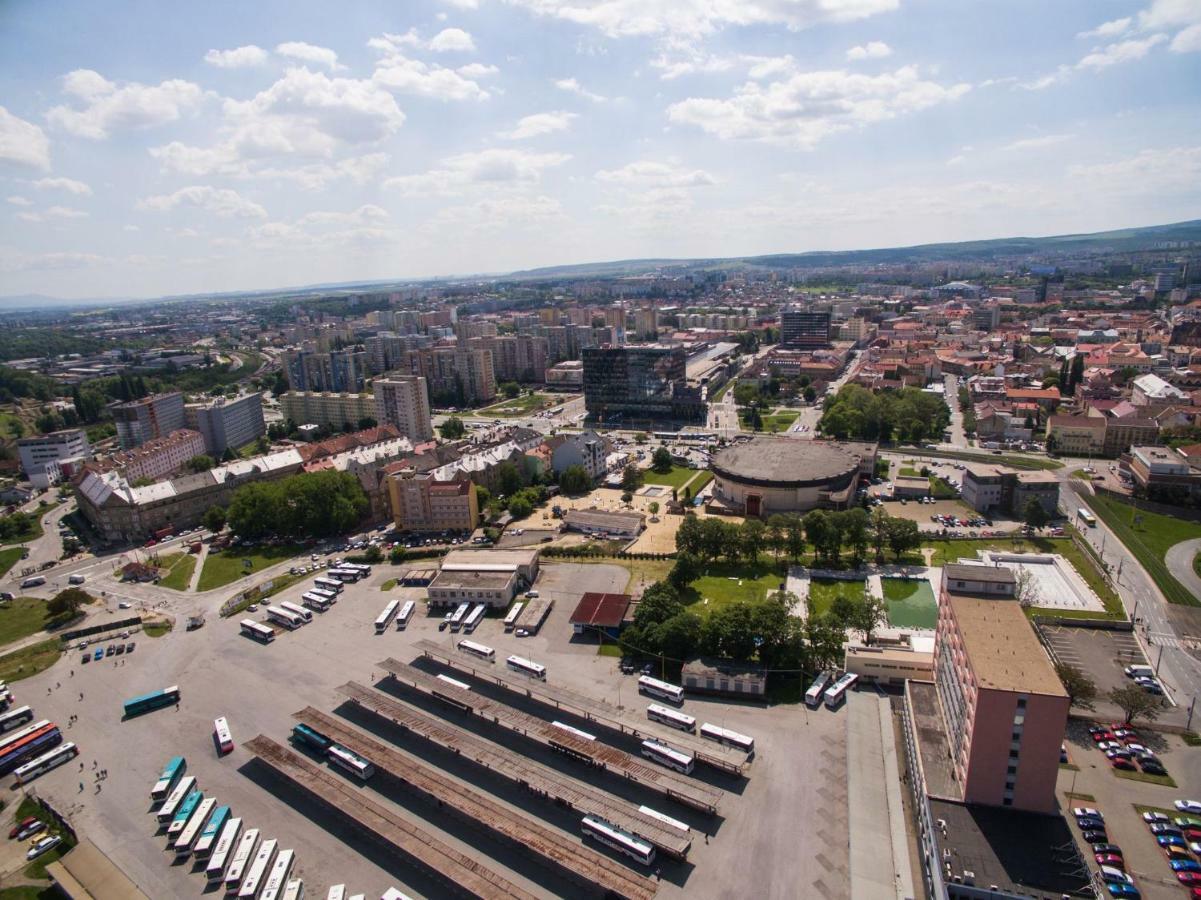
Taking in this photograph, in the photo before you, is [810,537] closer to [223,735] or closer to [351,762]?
[351,762]

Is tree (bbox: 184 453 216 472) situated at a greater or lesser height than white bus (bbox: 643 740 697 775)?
greater

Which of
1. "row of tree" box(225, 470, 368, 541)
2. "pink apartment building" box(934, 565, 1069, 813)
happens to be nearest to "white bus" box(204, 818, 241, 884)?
"pink apartment building" box(934, 565, 1069, 813)

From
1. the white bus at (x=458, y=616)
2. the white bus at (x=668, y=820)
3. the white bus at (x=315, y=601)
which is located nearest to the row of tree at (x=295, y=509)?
the white bus at (x=315, y=601)

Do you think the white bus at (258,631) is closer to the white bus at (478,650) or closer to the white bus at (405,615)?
the white bus at (405,615)

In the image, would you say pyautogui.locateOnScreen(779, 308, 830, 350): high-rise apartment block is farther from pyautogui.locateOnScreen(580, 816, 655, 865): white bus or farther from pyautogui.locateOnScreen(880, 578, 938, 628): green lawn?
pyautogui.locateOnScreen(580, 816, 655, 865): white bus

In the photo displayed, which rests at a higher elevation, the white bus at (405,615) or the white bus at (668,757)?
the white bus at (668,757)

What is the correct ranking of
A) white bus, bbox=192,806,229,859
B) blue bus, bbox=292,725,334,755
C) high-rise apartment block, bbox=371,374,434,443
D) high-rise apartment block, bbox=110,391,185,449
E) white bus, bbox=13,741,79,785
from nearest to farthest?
white bus, bbox=192,806,229,859 → white bus, bbox=13,741,79,785 → blue bus, bbox=292,725,334,755 → high-rise apartment block, bbox=110,391,185,449 → high-rise apartment block, bbox=371,374,434,443

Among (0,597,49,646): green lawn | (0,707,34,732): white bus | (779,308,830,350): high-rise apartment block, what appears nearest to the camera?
(0,707,34,732): white bus
